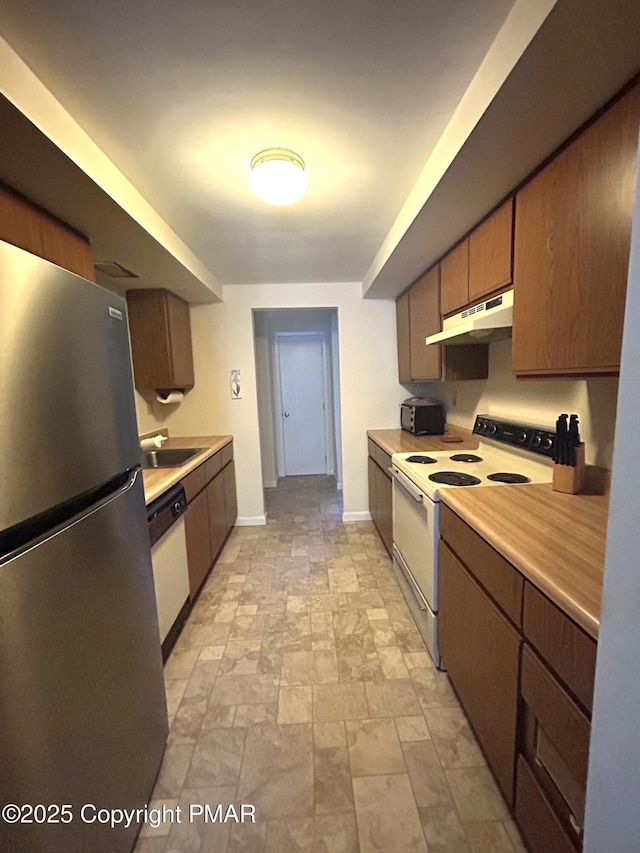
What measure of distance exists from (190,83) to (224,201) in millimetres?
703

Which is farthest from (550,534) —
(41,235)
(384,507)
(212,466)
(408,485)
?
(212,466)

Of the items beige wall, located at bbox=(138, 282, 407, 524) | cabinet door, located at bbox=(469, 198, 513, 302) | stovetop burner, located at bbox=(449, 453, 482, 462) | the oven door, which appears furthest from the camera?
beige wall, located at bbox=(138, 282, 407, 524)

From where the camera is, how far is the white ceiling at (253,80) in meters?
0.87

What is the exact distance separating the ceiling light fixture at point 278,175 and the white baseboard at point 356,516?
2787mm

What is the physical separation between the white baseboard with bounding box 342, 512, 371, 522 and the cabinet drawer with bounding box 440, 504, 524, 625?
2.09 m


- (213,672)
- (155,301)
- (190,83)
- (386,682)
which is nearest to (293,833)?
(386,682)

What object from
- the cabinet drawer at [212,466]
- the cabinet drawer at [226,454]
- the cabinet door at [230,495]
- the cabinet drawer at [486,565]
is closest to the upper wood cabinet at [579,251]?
the cabinet drawer at [486,565]

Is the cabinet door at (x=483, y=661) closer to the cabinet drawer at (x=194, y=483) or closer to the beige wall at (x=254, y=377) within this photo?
the cabinet drawer at (x=194, y=483)

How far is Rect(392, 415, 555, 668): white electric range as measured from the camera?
161 centimetres

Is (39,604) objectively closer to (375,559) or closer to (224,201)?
(224,201)

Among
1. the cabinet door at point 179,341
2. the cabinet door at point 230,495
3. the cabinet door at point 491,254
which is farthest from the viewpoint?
the cabinet door at point 230,495

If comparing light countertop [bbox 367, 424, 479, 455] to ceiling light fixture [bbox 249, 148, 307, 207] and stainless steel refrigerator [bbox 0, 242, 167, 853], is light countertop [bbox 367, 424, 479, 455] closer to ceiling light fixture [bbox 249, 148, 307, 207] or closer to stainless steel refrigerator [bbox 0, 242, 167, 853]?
ceiling light fixture [bbox 249, 148, 307, 207]

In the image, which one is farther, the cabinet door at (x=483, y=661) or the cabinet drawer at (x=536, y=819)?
the cabinet door at (x=483, y=661)

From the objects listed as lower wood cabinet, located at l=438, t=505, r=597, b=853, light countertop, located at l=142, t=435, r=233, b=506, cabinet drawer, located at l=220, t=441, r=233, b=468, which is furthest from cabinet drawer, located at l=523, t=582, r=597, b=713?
cabinet drawer, located at l=220, t=441, r=233, b=468
